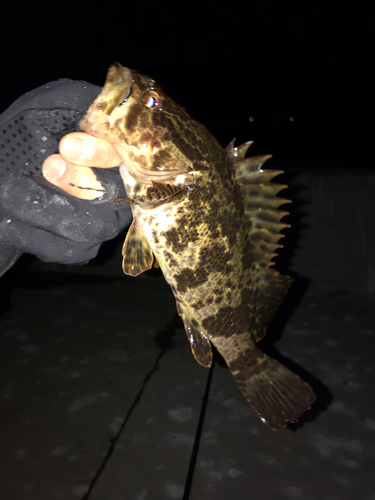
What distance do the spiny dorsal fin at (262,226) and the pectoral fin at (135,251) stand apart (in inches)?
17.2

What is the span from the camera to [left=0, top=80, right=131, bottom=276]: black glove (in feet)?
4.52

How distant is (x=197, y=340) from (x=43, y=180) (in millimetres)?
947

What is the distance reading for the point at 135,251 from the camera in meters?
1.29

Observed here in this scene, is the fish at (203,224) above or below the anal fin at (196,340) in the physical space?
above

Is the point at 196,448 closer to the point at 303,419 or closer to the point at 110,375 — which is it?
the point at 303,419

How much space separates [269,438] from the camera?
201 centimetres

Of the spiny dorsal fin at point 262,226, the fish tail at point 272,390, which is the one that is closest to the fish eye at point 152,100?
the spiny dorsal fin at point 262,226

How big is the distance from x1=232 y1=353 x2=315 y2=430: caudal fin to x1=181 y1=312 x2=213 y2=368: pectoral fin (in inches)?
8.5

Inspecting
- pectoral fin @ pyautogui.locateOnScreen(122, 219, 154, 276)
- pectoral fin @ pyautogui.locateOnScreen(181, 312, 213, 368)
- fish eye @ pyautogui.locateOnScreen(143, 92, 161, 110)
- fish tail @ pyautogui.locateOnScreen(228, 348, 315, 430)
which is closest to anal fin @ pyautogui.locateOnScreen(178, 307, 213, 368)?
pectoral fin @ pyautogui.locateOnScreen(181, 312, 213, 368)

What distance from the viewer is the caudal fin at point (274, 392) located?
4.49 feet

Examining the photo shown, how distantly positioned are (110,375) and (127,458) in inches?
29.7

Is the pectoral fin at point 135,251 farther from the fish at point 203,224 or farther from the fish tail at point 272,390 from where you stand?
the fish tail at point 272,390

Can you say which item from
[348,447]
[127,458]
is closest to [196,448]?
[127,458]

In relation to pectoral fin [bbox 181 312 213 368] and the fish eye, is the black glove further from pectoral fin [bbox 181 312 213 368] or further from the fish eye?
pectoral fin [bbox 181 312 213 368]
